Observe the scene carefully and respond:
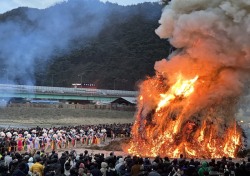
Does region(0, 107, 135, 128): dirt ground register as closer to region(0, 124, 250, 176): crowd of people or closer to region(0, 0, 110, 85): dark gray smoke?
region(0, 0, 110, 85): dark gray smoke

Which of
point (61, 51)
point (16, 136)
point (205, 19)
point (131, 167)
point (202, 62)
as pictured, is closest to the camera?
point (131, 167)

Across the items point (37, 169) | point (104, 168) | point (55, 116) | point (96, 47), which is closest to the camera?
point (37, 169)

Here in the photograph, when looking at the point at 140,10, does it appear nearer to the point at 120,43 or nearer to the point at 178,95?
the point at 120,43

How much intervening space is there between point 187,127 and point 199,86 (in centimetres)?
319

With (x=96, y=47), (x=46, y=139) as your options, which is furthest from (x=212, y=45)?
(x=96, y=47)

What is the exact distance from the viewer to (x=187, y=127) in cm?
3147

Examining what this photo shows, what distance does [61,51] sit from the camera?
4865 inches

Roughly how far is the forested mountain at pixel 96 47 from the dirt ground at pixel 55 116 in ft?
39.5

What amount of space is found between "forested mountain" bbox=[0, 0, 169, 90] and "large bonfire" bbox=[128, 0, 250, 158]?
51.2 meters

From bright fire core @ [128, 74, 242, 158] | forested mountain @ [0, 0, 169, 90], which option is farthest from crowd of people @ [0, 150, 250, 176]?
forested mountain @ [0, 0, 169, 90]

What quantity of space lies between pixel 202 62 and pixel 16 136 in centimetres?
1559

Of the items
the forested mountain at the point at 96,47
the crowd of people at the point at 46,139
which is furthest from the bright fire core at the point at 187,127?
the forested mountain at the point at 96,47

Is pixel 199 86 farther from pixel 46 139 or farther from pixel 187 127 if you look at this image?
pixel 46 139

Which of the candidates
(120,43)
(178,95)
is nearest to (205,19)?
(178,95)
